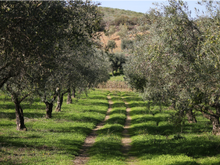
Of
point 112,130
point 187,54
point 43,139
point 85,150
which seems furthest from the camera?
point 112,130

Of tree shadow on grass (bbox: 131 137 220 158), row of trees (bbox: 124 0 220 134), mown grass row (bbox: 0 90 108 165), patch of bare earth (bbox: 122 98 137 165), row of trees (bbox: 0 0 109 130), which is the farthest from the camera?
tree shadow on grass (bbox: 131 137 220 158)

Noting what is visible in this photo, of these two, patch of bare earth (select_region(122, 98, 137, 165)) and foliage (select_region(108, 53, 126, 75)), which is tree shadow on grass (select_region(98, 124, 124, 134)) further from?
foliage (select_region(108, 53, 126, 75))

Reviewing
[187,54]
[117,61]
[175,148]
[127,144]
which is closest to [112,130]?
[127,144]

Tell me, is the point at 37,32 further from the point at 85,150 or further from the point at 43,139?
the point at 43,139

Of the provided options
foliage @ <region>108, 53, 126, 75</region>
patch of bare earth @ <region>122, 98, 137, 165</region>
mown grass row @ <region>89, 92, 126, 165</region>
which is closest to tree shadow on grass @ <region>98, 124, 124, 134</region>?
mown grass row @ <region>89, 92, 126, 165</region>

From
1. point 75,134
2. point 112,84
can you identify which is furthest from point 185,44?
point 112,84

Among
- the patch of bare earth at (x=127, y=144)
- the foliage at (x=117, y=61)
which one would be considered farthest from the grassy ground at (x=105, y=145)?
the foliage at (x=117, y=61)

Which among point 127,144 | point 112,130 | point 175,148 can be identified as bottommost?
point 127,144

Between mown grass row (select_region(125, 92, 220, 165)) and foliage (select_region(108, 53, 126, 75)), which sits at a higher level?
foliage (select_region(108, 53, 126, 75))

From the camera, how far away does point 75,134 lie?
2070cm

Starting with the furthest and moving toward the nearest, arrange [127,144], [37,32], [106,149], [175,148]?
[127,144] → [106,149] → [175,148] → [37,32]

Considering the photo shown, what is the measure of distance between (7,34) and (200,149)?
41.6ft

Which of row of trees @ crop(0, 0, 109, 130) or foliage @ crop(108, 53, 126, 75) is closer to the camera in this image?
row of trees @ crop(0, 0, 109, 130)

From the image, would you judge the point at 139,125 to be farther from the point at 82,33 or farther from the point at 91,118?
the point at 82,33
